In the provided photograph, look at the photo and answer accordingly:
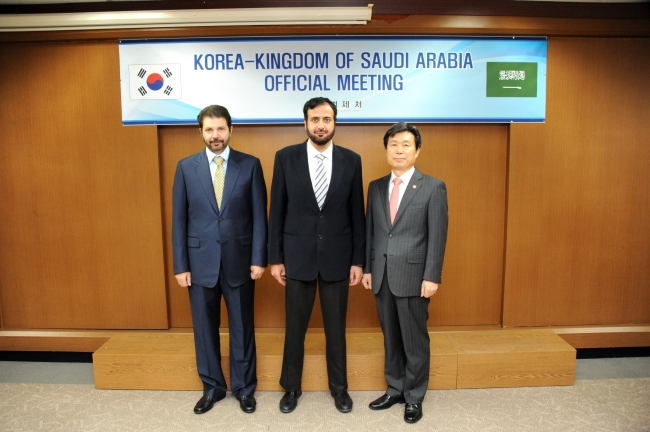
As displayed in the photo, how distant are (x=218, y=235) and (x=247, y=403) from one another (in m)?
1.05

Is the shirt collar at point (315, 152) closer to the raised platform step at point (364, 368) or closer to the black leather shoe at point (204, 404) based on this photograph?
the raised platform step at point (364, 368)

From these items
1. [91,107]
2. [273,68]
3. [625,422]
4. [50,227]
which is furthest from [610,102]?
[50,227]

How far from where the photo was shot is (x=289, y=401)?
2406mm

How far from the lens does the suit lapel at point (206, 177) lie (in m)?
2.29

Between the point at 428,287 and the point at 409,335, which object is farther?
the point at 409,335

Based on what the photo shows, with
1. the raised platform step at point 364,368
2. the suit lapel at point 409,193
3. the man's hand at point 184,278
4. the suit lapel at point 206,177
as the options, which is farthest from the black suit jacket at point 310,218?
the raised platform step at point 364,368

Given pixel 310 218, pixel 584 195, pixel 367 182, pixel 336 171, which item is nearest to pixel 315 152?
pixel 336 171

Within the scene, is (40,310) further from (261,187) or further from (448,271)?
(448,271)

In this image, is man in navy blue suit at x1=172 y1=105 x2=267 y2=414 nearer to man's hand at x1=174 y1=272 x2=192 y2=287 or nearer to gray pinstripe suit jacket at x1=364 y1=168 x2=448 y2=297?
man's hand at x1=174 y1=272 x2=192 y2=287

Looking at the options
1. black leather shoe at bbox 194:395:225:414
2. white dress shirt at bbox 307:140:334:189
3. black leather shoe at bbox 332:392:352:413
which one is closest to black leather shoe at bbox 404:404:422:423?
black leather shoe at bbox 332:392:352:413

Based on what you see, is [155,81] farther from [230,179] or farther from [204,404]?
[204,404]

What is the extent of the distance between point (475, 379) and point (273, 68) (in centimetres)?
266

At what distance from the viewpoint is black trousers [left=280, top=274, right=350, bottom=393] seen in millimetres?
2311

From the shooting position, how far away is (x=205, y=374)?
7.98ft
